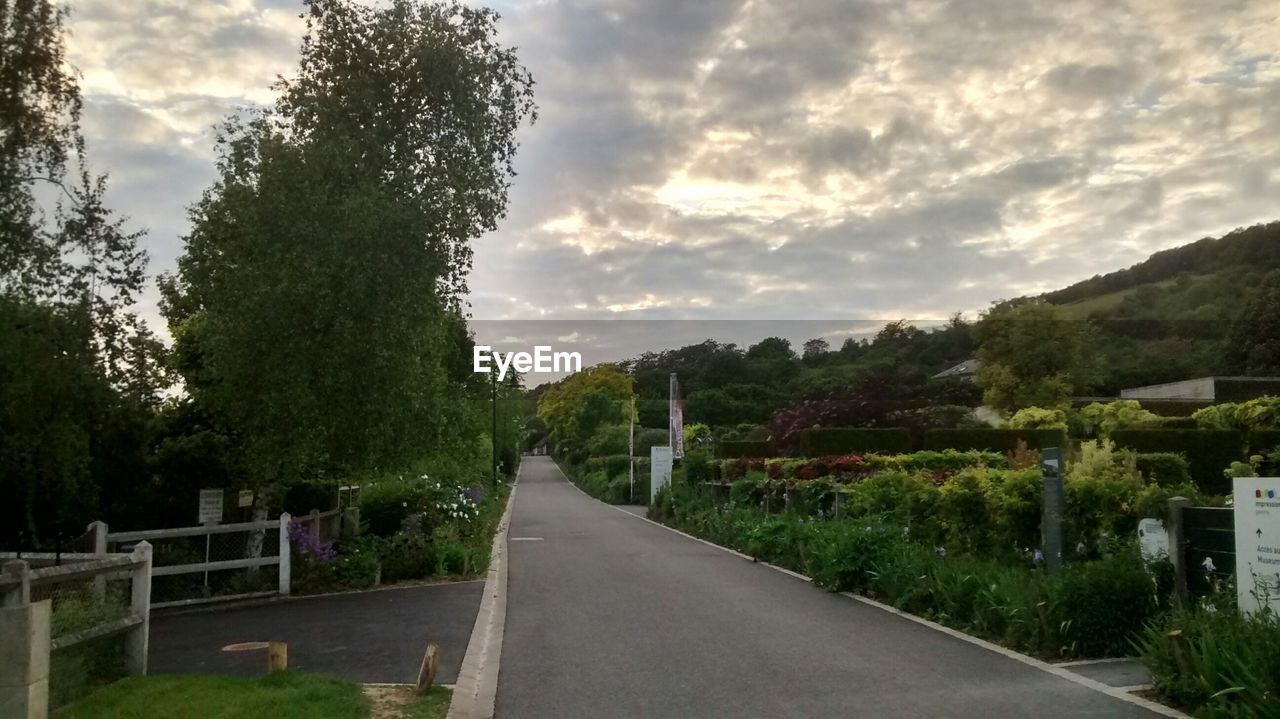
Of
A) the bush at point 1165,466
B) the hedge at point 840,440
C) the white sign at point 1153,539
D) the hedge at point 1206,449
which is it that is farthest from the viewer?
the hedge at point 840,440

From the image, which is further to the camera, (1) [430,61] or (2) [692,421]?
(2) [692,421]

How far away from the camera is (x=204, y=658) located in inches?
411

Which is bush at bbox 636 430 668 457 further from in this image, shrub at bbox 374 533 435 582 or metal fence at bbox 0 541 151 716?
metal fence at bbox 0 541 151 716

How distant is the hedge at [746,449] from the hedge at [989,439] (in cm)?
550

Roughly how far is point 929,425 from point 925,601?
26.7 metres

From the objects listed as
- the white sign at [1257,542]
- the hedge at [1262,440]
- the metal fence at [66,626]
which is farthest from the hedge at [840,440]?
the white sign at [1257,542]

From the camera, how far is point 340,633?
11914 millimetres

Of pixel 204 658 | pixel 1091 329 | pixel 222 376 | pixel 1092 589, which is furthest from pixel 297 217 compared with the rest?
pixel 1091 329

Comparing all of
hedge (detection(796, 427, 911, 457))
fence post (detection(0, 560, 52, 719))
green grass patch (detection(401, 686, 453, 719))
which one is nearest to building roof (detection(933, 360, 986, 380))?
hedge (detection(796, 427, 911, 457))

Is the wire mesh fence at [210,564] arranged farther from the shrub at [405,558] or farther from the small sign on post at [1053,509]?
the small sign on post at [1053,509]

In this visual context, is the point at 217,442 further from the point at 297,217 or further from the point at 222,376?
the point at 297,217

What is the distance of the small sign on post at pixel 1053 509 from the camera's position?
11508 millimetres

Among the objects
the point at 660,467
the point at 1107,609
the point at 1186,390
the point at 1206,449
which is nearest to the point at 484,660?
the point at 1107,609

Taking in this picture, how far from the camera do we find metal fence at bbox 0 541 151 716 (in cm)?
649
